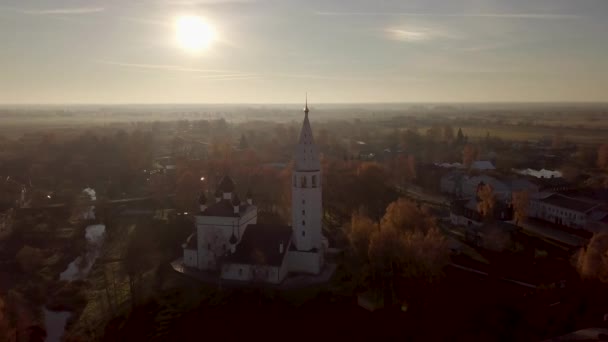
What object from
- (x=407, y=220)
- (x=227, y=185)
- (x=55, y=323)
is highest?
(x=227, y=185)

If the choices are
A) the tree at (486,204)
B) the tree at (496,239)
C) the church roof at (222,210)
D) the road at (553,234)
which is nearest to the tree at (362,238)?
the church roof at (222,210)

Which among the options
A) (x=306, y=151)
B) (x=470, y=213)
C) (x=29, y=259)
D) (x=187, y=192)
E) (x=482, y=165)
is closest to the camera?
(x=306, y=151)

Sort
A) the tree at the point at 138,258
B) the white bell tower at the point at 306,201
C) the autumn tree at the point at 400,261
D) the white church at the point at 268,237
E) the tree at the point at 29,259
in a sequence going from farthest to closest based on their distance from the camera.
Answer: the tree at the point at 29,259
the white bell tower at the point at 306,201
the white church at the point at 268,237
the tree at the point at 138,258
the autumn tree at the point at 400,261

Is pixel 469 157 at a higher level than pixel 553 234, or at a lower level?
higher

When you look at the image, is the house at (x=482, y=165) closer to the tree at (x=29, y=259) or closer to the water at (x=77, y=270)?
the water at (x=77, y=270)

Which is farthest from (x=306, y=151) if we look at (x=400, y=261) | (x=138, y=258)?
(x=138, y=258)

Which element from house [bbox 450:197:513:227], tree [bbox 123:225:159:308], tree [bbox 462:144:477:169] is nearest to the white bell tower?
tree [bbox 123:225:159:308]

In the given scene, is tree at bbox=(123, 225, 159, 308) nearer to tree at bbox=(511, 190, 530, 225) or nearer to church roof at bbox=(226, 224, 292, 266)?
church roof at bbox=(226, 224, 292, 266)

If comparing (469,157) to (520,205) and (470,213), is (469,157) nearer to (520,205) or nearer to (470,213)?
(520,205)
